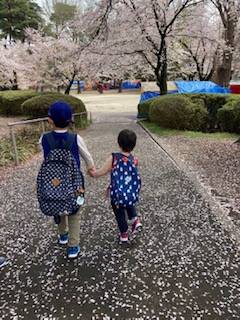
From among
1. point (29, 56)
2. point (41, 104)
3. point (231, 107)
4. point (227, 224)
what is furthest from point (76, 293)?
point (29, 56)

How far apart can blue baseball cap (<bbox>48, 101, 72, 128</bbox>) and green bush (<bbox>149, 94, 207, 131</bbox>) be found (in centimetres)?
766

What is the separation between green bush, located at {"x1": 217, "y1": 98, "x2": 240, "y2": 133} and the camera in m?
8.80

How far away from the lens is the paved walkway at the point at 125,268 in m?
1.97

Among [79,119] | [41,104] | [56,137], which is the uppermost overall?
[56,137]

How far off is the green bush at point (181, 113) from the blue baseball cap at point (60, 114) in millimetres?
7661

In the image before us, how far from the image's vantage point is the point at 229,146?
7148mm

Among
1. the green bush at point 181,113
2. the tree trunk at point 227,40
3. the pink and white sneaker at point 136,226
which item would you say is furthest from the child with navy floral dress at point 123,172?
the tree trunk at point 227,40

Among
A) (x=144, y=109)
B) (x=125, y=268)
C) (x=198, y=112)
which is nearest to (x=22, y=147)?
(x=125, y=268)

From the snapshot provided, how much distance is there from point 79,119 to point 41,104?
176 cm

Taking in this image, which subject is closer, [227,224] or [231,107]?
[227,224]

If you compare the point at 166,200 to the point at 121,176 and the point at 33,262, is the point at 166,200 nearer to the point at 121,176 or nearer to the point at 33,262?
the point at 121,176

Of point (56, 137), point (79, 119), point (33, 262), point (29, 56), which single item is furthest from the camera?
point (29, 56)

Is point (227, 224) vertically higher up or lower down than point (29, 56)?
lower down

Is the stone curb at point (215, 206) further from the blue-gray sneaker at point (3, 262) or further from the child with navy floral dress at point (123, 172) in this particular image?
the blue-gray sneaker at point (3, 262)
